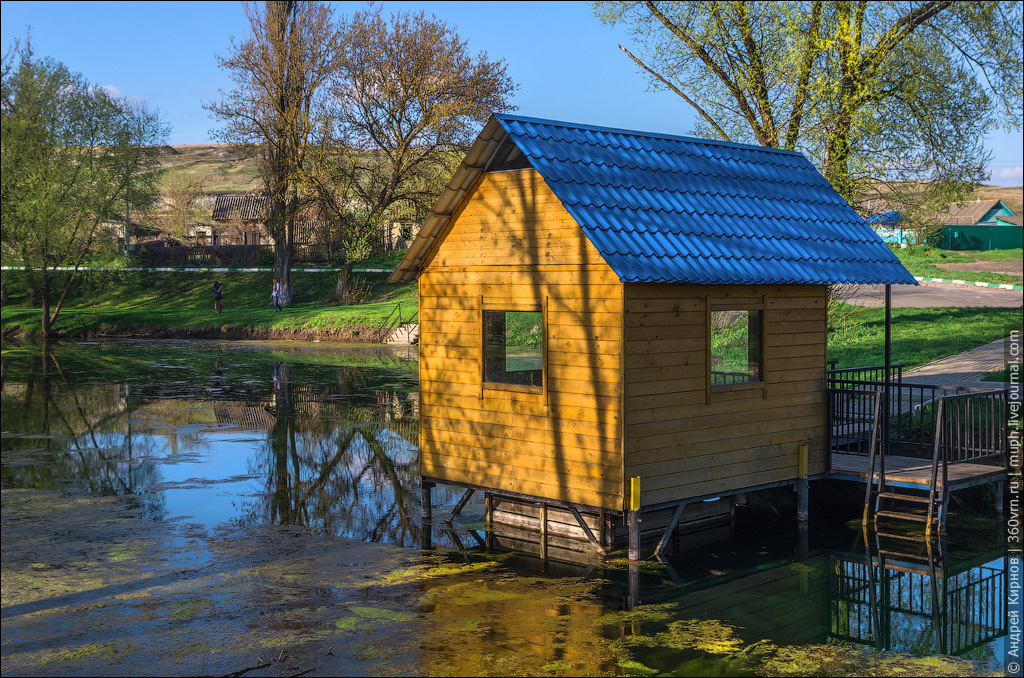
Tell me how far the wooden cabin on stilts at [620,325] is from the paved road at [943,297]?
27.2 metres

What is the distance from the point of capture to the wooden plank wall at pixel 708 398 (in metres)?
11.8

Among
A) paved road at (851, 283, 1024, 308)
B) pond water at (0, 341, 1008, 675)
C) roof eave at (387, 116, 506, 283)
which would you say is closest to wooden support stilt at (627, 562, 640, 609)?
pond water at (0, 341, 1008, 675)

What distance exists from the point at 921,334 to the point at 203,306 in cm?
4042

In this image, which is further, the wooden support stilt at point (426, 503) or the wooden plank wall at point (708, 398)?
the wooden support stilt at point (426, 503)

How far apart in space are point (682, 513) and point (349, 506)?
5109 millimetres

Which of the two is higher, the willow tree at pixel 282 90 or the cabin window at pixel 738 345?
the willow tree at pixel 282 90

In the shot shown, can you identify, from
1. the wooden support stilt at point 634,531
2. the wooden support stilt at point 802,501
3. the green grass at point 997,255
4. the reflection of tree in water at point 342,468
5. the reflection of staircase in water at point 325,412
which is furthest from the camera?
the green grass at point 997,255

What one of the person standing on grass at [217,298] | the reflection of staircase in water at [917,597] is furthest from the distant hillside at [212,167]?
the reflection of staircase in water at [917,597]

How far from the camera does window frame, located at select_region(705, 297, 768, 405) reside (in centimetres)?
1261

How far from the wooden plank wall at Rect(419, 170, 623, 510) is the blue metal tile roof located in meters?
0.41

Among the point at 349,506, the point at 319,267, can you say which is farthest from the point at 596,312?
the point at 319,267

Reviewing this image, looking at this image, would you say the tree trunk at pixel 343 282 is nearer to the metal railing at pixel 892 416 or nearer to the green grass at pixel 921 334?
the green grass at pixel 921 334

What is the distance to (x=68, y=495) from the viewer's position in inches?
596

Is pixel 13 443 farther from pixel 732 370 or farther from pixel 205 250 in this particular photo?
pixel 205 250
